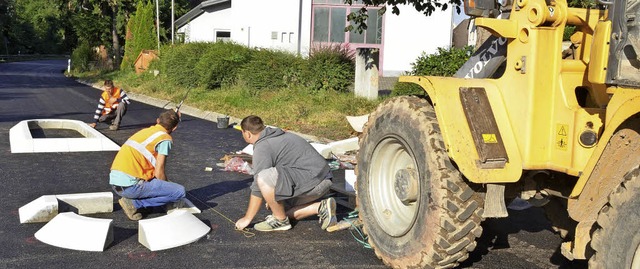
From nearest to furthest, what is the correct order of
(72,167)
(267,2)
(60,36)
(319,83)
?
(72,167) < (319,83) < (267,2) < (60,36)

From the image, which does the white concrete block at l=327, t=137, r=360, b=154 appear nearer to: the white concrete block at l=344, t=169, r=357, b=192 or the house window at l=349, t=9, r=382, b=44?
the white concrete block at l=344, t=169, r=357, b=192

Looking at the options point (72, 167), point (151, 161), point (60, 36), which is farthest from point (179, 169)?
point (60, 36)

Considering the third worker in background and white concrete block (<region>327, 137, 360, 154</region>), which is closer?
white concrete block (<region>327, 137, 360, 154</region>)

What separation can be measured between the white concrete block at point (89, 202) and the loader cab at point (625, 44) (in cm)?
512

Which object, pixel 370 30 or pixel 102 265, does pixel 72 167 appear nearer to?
pixel 102 265

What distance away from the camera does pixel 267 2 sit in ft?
101

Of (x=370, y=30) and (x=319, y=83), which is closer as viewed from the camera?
(x=319, y=83)

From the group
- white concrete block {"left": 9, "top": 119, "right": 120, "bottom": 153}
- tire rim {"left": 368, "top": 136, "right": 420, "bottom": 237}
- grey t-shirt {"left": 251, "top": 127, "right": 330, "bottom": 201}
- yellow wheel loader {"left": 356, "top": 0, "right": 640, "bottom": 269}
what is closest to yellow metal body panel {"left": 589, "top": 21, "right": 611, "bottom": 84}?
yellow wheel loader {"left": 356, "top": 0, "right": 640, "bottom": 269}

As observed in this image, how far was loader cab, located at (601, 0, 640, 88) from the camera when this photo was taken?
12.9ft

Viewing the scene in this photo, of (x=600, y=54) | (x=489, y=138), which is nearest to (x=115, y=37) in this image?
(x=489, y=138)

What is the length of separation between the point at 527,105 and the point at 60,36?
88272 millimetres

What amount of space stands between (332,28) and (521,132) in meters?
26.8

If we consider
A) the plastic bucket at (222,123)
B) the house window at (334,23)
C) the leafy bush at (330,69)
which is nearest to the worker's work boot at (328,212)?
the plastic bucket at (222,123)

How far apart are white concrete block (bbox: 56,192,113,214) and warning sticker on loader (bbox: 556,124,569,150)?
4612 mm
